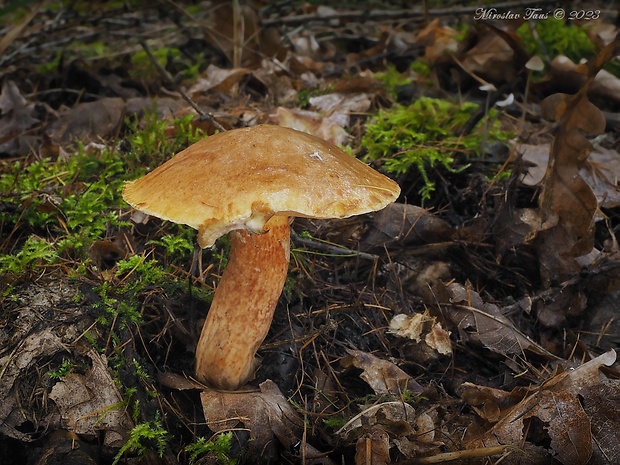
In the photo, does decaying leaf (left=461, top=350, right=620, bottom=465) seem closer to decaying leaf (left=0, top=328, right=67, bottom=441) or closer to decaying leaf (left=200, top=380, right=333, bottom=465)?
decaying leaf (left=200, top=380, right=333, bottom=465)

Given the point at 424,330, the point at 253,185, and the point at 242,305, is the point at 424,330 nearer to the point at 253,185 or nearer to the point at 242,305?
the point at 242,305

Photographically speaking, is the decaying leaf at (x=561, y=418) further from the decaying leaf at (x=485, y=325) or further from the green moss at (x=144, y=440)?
the green moss at (x=144, y=440)

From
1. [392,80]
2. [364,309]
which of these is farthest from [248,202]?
[392,80]

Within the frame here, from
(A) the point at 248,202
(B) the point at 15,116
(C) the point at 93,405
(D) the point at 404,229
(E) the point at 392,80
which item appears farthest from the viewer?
(E) the point at 392,80

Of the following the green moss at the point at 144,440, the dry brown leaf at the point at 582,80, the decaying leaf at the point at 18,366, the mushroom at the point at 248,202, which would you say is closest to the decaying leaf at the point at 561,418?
the mushroom at the point at 248,202

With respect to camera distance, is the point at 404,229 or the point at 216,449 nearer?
the point at 216,449

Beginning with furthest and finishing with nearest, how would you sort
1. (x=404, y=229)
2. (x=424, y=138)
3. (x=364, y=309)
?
1. (x=424, y=138)
2. (x=404, y=229)
3. (x=364, y=309)

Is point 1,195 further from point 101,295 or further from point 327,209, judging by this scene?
point 327,209
